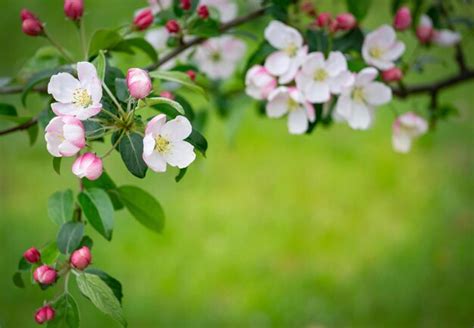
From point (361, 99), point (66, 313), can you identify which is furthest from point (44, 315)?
point (361, 99)

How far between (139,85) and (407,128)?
2.72ft

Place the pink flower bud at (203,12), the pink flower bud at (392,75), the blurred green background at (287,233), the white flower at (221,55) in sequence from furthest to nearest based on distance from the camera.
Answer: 1. the blurred green background at (287,233)
2. the white flower at (221,55)
3. the pink flower bud at (392,75)
4. the pink flower bud at (203,12)

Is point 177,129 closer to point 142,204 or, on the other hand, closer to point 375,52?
point 142,204

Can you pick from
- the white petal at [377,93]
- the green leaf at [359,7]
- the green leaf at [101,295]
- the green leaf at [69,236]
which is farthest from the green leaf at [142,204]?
the green leaf at [359,7]

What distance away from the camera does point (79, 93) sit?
109 centimetres

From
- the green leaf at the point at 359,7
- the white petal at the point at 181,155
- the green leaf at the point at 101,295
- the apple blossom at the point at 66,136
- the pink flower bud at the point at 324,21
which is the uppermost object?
the apple blossom at the point at 66,136

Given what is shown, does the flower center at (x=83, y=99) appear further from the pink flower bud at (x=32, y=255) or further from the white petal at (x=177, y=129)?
the pink flower bud at (x=32, y=255)

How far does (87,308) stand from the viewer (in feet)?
8.59

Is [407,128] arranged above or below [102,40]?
below

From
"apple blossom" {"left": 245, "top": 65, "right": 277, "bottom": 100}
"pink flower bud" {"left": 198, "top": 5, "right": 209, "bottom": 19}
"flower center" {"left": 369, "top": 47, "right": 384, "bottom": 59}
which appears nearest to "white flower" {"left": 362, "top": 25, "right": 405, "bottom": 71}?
"flower center" {"left": 369, "top": 47, "right": 384, "bottom": 59}

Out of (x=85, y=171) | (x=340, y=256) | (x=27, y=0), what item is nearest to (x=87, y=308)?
(x=340, y=256)

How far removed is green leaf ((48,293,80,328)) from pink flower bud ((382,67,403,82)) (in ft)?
2.58

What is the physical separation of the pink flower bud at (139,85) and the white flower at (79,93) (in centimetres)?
5

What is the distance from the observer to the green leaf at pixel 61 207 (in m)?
1.25
